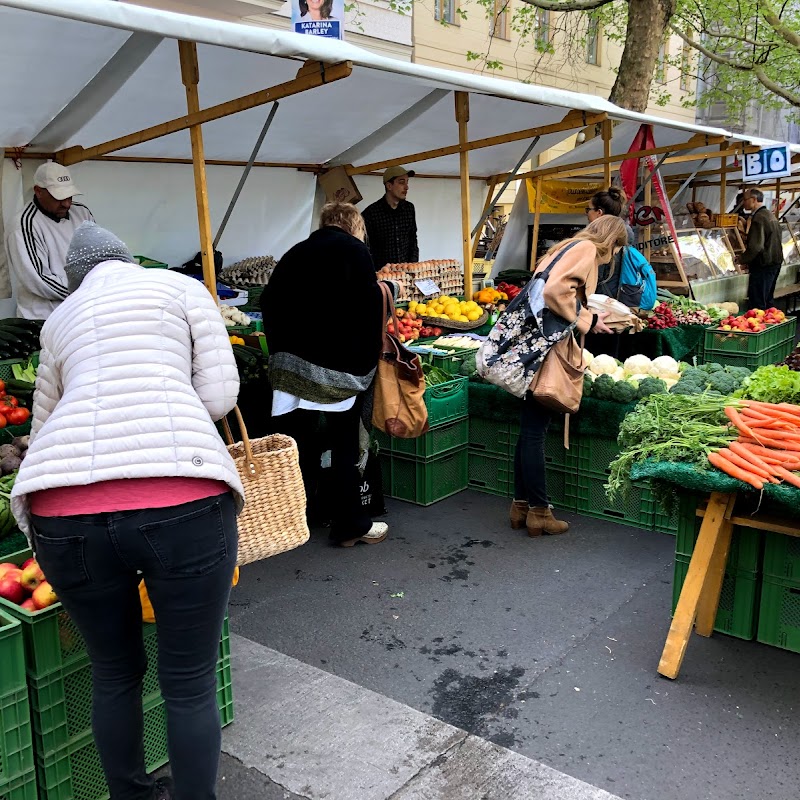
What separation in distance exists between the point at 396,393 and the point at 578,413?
1.31 m

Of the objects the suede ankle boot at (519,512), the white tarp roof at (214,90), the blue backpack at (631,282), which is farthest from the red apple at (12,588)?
the blue backpack at (631,282)

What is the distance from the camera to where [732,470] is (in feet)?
10.5

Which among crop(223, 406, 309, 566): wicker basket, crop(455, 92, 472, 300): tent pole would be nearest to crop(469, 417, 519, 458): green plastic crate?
crop(455, 92, 472, 300): tent pole

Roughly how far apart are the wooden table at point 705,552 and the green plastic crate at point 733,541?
0.20 ft

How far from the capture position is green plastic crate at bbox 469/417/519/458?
5.66 m

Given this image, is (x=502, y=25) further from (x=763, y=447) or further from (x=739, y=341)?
(x=763, y=447)

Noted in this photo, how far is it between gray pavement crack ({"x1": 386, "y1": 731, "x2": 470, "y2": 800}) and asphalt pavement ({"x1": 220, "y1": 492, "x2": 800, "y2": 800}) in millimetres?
15

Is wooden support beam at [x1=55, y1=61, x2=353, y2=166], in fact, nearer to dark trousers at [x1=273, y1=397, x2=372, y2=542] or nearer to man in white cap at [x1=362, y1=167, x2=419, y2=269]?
dark trousers at [x1=273, y1=397, x2=372, y2=542]

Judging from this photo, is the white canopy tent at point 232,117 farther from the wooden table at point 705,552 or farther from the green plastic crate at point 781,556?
the green plastic crate at point 781,556

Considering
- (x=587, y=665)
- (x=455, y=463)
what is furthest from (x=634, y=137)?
(x=587, y=665)

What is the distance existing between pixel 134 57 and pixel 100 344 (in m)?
3.90

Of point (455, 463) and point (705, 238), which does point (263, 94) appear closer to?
point (455, 463)

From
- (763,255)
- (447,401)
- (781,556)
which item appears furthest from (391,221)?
(763,255)

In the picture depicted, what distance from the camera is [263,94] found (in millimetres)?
4797
